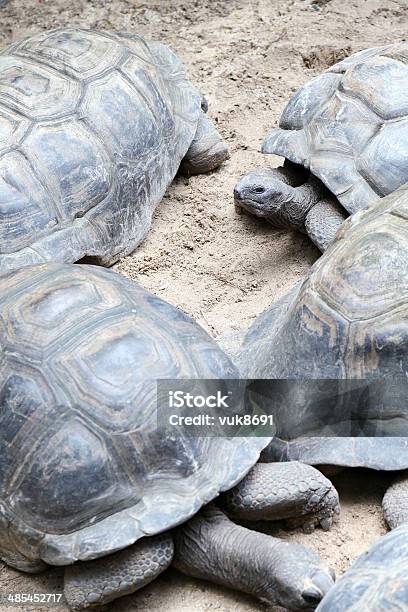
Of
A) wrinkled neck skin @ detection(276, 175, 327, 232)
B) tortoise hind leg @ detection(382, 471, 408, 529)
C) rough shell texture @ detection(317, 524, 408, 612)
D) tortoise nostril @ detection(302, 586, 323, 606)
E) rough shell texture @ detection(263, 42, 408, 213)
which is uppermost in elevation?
Result: rough shell texture @ detection(263, 42, 408, 213)

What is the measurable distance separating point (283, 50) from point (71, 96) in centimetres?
168

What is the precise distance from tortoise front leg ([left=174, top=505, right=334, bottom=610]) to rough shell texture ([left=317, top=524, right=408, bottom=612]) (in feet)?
0.71

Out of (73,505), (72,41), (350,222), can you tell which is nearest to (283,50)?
(72,41)

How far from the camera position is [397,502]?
3.38 m

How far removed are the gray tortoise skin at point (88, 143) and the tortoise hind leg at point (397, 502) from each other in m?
1.97

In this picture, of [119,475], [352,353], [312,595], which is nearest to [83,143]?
[352,353]

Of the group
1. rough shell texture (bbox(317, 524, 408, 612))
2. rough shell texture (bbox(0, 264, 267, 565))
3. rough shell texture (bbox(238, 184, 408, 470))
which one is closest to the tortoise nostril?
rough shell texture (bbox(317, 524, 408, 612))

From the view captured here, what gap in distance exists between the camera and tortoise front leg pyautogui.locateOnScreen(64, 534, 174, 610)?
317 centimetres

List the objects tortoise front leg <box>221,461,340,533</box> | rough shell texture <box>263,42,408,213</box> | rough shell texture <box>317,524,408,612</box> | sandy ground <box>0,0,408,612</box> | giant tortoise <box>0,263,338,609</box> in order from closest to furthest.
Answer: rough shell texture <box>317,524,408,612</box>
giant tortoise <box>0,263,338,609</box>
tortoise front leg <box>221,461,340,533</box>
sandy ground <box>0,0,408,612</box>
rough shell texture <box>263,42,408,213</box>

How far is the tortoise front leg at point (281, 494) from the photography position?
3.31m

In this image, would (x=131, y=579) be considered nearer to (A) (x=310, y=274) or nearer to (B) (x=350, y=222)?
(A) (x=310, y=274)

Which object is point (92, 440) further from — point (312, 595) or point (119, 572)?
point (312, 595)

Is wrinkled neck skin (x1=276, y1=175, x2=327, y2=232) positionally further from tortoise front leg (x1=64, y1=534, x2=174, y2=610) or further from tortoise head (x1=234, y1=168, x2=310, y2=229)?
tortoise front leg (x1=64, y1=534, x2=174, y2=610)

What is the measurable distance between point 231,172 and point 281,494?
2520mm
